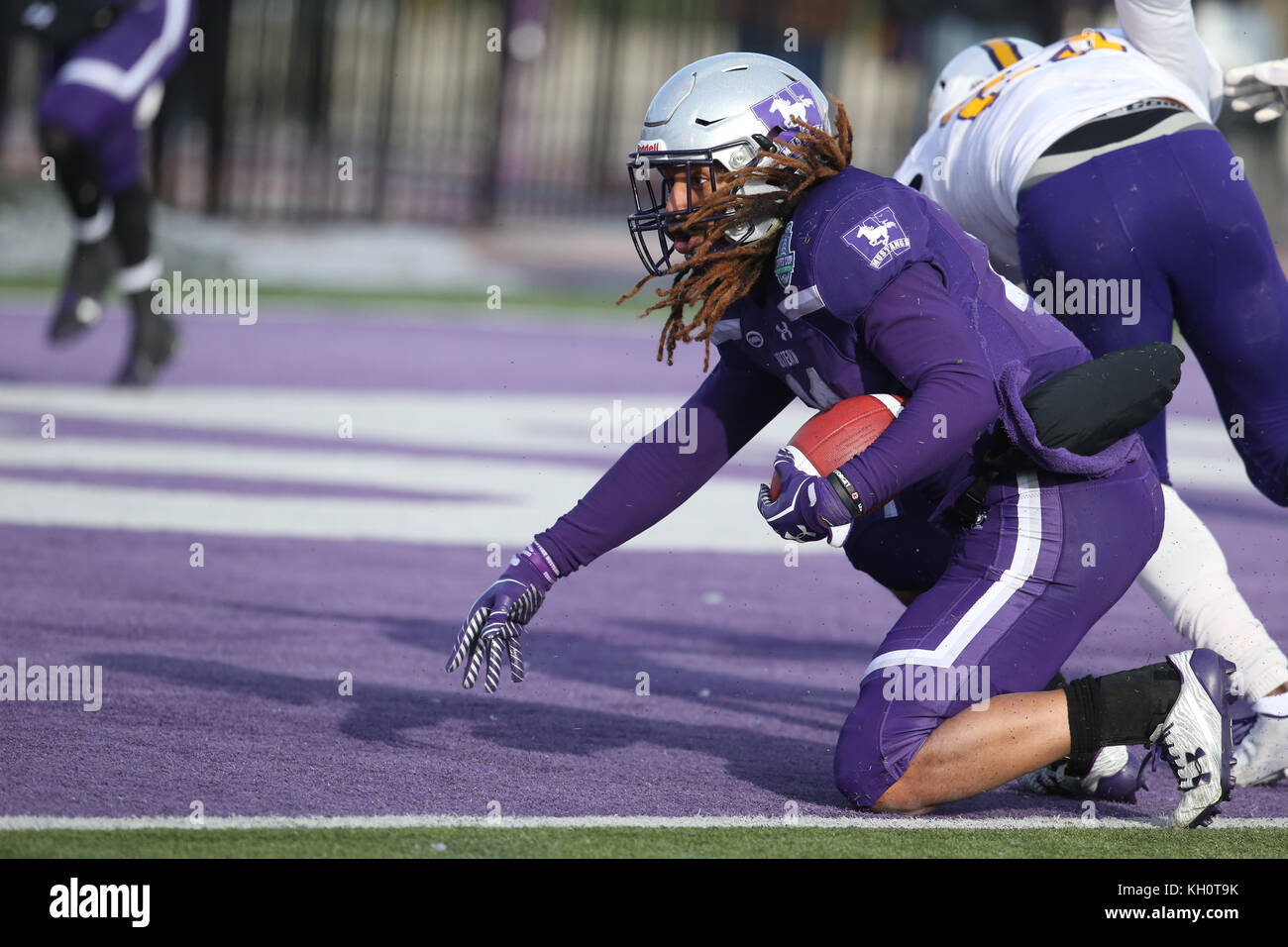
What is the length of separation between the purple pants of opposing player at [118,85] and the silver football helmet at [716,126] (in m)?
6.38

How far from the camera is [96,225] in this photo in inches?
372

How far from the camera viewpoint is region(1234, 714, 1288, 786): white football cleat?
363cm

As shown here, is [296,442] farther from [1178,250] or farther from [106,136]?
[1178,250]

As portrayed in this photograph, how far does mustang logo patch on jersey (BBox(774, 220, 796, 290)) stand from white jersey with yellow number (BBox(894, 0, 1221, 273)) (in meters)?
0.75

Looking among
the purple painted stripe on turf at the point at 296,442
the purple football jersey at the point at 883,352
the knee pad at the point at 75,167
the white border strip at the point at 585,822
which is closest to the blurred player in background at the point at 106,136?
the knee pad at the point at 75,167

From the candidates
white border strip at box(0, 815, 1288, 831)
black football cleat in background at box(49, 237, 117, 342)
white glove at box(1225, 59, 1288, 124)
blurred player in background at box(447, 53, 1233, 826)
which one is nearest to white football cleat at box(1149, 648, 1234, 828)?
blurred player in background at box(447, 53, 1233, 826)

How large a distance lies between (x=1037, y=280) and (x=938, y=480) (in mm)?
625

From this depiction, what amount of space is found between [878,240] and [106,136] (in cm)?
698

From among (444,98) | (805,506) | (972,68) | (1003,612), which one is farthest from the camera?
(444,98)

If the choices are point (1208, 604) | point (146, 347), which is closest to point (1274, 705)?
point (1208, 604)

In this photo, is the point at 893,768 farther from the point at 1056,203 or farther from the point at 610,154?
the point at 610,154

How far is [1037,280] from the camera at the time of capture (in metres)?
3.87

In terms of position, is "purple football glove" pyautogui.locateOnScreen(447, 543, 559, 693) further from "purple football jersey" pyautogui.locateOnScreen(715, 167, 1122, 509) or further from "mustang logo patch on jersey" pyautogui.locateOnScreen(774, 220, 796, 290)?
"mustang logo patch on jersey" pyautogui.locateOnScreen(774, 220, 796, 290)
